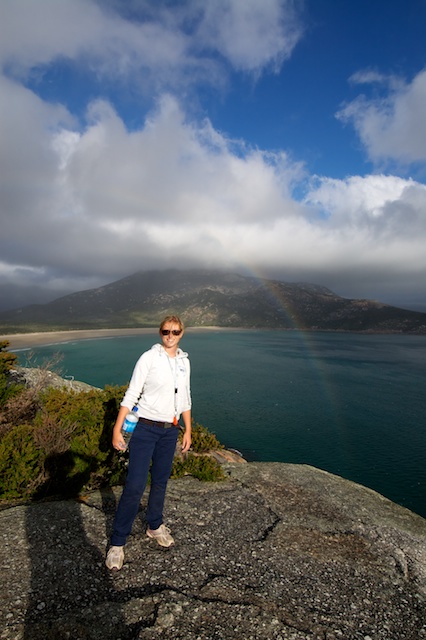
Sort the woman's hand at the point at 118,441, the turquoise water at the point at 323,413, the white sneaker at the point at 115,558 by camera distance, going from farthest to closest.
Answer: the turquoise water at the point at 323,413 < the white sneaker at the point at 115,558 < the woman's hand at the point at 118,441

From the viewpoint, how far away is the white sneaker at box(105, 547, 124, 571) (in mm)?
5008

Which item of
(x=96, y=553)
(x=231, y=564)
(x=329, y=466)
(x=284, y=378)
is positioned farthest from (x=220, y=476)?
(x=284, y=378)

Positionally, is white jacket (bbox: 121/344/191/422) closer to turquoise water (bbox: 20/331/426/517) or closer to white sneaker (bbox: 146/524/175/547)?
white sneaker (bbox: 146/524/175/547)

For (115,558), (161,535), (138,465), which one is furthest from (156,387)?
(161,535)

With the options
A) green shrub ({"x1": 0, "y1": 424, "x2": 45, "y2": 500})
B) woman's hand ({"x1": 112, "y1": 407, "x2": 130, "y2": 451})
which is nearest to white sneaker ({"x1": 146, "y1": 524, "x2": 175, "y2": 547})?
woman's hand ({"x1": 112, "y1": 407, "x2": 130, "y2": 451})

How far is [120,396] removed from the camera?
10461 mm

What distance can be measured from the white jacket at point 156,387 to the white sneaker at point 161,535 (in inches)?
88.2

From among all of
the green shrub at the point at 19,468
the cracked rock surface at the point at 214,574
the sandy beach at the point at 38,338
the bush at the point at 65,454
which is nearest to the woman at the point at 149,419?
the cracked rock surface at the point at 214,574

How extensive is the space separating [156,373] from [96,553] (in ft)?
10.4

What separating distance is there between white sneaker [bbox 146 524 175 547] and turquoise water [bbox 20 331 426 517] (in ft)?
A: 61.3

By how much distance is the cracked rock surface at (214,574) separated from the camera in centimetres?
419

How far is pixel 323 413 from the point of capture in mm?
39969

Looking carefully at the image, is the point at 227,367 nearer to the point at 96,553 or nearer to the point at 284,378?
the point at 284,378

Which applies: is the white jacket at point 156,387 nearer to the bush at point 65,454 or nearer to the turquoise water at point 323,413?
the bush at point 65,454
